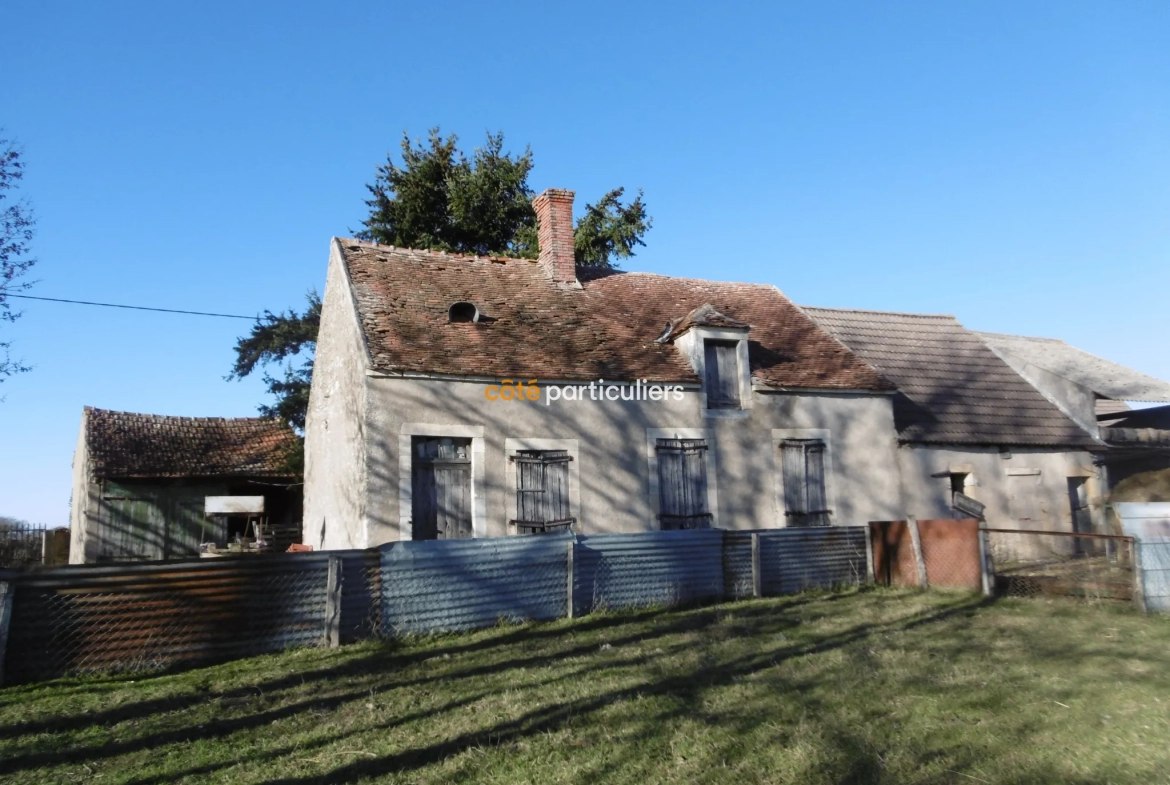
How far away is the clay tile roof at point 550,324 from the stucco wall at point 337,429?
0.60 meters

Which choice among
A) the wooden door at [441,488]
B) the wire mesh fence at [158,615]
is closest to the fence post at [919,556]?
the wooden door at [441,488]

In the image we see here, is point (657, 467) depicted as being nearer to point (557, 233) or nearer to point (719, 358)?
point (719, 358)

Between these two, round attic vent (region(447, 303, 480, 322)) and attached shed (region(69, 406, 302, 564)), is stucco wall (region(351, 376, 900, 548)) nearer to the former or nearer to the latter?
round attic vent (region(447, 303, 480, 322))

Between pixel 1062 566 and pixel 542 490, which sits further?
pixel 1062 566

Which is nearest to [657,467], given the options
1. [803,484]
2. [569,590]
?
[803,484]

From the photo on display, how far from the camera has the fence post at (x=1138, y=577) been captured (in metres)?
9.84

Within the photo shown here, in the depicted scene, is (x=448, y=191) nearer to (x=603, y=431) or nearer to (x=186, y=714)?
(x=603, y=431)

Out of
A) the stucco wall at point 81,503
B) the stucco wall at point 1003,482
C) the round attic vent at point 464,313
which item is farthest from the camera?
the stucco wall at point 81,503

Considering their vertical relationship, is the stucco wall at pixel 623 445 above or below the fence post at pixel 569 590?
above

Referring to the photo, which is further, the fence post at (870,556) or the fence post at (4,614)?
the fence post at (870,556)

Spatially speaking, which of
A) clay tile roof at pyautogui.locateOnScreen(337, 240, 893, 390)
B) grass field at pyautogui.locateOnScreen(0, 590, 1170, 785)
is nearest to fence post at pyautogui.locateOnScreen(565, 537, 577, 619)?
grass field at pyautogui.locateOnScreen(0, 590, 1170, 785)

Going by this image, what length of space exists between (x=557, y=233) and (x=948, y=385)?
378 inches

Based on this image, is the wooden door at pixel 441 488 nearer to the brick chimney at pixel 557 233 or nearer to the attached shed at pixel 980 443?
the brick chimney at pixel 557 233

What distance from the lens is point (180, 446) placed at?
23625 mm
